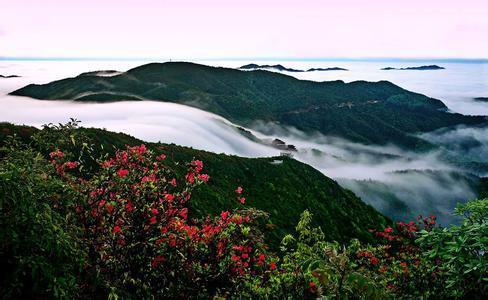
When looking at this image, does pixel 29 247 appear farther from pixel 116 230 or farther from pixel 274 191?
pixel 274 191

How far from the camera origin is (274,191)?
48656 millimetres

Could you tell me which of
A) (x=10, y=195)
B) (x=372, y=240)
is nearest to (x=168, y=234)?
(x=10, y=195)

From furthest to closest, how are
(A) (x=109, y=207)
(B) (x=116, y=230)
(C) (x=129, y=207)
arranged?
(C) (x=129, y=207) < (A) (x=109, y=207) < (B) (x=116, y=230)

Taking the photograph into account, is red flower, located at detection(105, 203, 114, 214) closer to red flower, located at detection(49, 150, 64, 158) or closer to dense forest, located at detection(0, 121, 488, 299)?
dense forest, located at detection(0, 121, 488, 299)

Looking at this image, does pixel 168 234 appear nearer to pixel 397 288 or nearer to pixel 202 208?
pixel 397 288

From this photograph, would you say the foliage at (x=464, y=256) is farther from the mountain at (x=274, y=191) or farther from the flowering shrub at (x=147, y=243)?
the mountain at (x=274, y=191)

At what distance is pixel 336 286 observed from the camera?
23.8 feet

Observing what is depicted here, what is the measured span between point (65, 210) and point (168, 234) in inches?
95.3

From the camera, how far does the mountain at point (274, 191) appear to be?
36281mm

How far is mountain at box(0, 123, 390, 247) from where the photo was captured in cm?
3628

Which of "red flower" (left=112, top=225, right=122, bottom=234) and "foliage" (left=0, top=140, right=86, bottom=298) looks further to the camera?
"red flower" (left=112, top=225, right=122, bottom=234)

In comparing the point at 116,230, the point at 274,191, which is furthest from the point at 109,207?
the point at 274,191

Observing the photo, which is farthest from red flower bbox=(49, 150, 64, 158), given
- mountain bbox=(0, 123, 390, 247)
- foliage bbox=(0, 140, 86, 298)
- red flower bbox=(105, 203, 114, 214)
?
mountain bbox=(0, 123, 390, 247)

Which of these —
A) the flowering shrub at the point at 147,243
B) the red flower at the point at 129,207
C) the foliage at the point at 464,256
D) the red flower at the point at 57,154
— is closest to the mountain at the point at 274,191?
the red flower at the point at 57,154
